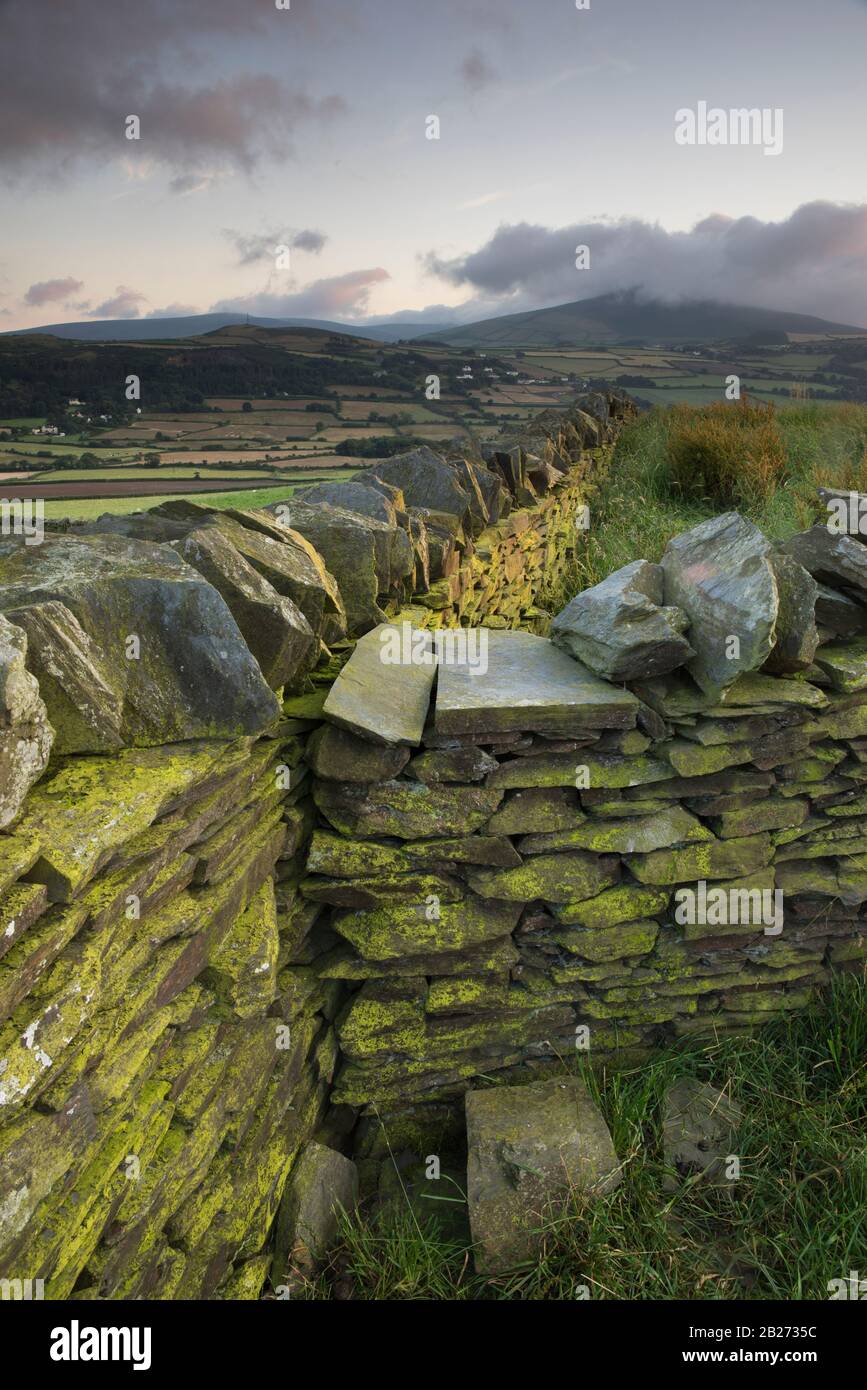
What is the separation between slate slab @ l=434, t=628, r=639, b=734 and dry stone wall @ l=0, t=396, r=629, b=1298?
192 mm

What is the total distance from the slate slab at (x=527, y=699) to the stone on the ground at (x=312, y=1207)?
1.61 metres

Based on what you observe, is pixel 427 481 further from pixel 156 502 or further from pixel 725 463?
pixel 725 463

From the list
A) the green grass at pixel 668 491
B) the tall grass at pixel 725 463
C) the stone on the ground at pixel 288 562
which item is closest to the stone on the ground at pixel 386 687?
the stone on the ground at pixel 288 562

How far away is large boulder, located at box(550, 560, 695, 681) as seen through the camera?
2756 millimetres

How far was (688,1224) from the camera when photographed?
2590mm

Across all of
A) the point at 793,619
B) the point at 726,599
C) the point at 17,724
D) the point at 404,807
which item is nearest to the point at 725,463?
the point at 793,619

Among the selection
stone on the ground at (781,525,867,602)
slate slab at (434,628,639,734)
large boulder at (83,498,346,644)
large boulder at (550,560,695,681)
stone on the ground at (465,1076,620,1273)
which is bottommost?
stone on the ground at (465,1076,620,1273)

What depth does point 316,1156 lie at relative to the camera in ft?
9.04

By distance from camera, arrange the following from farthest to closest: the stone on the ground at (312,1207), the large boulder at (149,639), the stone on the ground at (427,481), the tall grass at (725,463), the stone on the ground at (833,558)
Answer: the tall grass at (725,463), the stone on the ground at (427,481), the stone on the ground at (833,558), the stone on the ground at (312,1207), the large boulder at (149,639)

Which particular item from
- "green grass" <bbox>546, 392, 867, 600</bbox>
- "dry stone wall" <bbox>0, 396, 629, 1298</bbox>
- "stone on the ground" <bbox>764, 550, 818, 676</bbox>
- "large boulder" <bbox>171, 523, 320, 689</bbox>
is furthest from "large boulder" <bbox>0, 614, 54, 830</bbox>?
"green grass" <bbox>546, 392, 867, 600</bbox>

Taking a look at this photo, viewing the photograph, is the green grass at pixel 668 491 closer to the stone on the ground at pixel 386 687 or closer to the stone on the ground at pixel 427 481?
the stone on the ground at pixel 427 481

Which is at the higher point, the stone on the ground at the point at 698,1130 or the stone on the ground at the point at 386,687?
the stone on the ground at the point at 386,687

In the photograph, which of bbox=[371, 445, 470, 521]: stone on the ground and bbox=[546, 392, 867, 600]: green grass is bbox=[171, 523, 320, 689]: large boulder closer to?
bbox=[371, 445, 470, 521]: stone on the ground

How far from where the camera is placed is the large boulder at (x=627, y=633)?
2.76m
